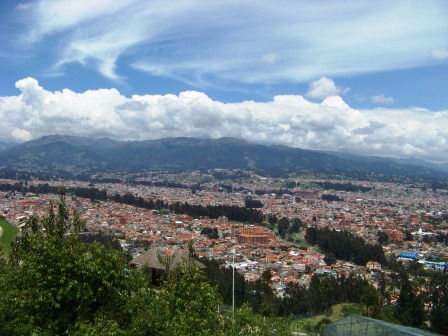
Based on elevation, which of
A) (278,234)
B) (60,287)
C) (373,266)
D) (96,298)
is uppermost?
(60,287)

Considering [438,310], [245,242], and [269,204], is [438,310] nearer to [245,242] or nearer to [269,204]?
[245,242]

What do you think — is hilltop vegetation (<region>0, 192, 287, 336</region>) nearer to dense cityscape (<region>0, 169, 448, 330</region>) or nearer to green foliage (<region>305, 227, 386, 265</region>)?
dense cityscape (<region>0, 169, 448, 330</region>)

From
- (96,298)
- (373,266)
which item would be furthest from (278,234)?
(96,298)

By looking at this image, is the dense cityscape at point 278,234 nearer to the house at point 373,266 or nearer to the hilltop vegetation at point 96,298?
the house at point 373,266

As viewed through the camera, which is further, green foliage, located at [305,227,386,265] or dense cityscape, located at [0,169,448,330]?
green foliage, located at [305,227,386,265]

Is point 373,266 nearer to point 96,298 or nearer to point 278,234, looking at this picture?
point 278,234

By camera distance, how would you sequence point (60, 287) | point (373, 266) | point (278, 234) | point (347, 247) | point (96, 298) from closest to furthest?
point (60, 287), point (96, 298), point (373, 266), point (347, 247), point (278, 234)

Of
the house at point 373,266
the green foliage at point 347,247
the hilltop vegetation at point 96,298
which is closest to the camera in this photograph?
the hilltop vegetation at point 96,298

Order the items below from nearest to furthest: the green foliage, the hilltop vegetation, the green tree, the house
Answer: the hilltop vegetation < the green tree < the house < the green foliage

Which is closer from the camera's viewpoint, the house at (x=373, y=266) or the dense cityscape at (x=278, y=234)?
the dense cityscape at (x=278, y=234)

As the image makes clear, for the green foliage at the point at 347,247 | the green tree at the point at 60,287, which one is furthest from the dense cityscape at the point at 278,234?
the green tree at the point at 60,287

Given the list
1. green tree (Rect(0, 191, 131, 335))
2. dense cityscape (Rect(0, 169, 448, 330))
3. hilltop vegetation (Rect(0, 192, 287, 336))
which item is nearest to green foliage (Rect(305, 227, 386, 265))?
dense cityscape (Rect(0, 169, 448, 330))
